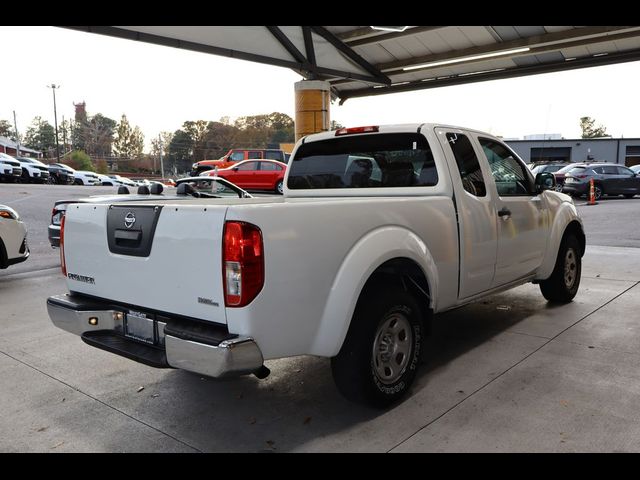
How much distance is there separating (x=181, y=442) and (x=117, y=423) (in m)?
0.55

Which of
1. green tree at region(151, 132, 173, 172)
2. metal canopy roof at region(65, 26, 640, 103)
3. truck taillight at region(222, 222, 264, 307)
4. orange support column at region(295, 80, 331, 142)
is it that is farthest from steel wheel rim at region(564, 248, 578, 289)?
green tree at region(151, 132, 173, 172)

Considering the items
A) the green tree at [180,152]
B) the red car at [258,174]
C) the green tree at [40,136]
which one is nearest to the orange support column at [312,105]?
the red car at [258,174]

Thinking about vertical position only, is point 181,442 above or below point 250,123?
below

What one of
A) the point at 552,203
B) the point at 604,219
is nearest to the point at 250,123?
the point at 604,219

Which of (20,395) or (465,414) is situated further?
(20,395)

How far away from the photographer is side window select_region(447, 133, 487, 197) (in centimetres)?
439

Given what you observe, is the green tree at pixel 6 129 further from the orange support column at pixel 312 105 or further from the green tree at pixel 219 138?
the orange support column at pixel 312 105

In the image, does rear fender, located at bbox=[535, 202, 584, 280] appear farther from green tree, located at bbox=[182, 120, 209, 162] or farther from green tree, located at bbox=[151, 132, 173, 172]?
green tree, located at bbox=[151, 132, 173, 172]

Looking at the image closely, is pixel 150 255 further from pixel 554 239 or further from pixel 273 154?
pixel 273 154
